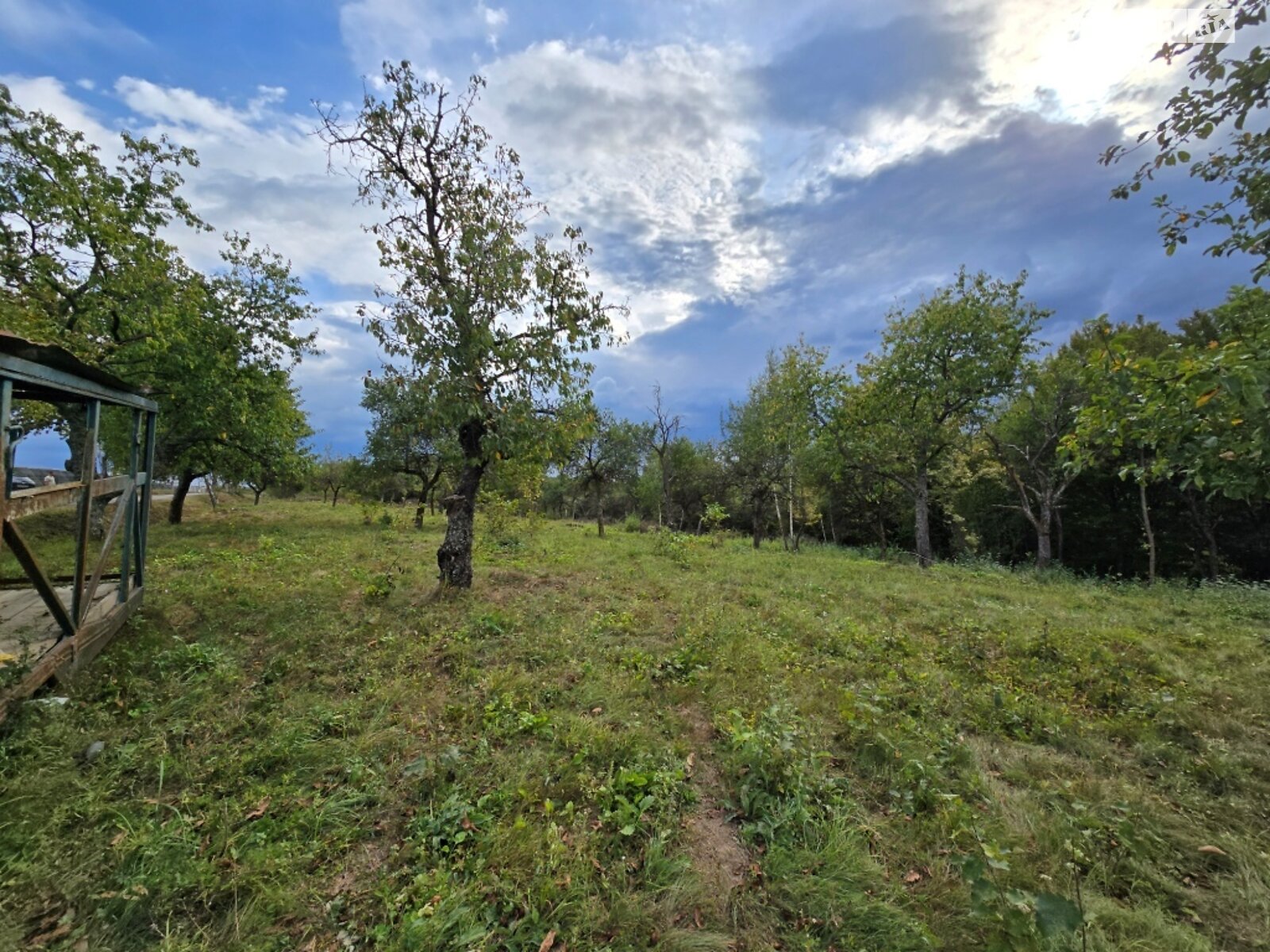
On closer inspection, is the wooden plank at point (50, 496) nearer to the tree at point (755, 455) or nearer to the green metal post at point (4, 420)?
the green metal post at point (4, 420)

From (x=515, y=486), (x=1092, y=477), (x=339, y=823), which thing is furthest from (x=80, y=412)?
(x=1092, y=477)

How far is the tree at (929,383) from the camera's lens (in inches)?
583

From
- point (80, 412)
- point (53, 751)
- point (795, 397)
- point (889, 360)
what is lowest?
point (53, 751)

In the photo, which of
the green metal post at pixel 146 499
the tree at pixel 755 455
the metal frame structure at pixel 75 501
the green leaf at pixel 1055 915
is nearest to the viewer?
the green leaf at pixel 1055 915

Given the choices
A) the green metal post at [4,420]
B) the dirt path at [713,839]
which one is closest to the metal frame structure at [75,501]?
the green metal post at [4,420]

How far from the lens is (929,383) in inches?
622

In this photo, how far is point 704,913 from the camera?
257cm

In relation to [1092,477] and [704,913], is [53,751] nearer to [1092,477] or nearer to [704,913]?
[704,913]

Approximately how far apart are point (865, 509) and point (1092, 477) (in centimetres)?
1028

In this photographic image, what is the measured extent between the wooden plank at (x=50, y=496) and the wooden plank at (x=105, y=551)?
22 cm

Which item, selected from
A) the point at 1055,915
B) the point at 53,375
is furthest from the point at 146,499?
the point at 1055,915

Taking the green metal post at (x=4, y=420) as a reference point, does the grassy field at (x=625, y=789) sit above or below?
below

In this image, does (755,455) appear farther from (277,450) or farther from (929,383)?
(277,450)

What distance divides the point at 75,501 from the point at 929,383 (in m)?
Result: 19.7
